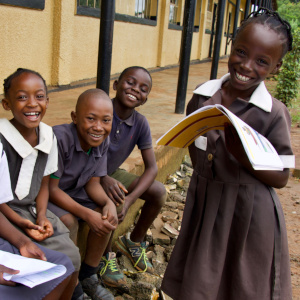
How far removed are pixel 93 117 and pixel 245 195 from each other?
88 cm

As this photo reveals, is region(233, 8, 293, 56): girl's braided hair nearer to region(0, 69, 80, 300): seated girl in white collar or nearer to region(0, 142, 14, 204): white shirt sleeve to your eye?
region(0, 69, 80, 300): seated girl in white collar

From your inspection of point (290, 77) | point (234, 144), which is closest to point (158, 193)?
point (234, 144)

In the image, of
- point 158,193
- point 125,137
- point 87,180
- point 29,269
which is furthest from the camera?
point 158,193

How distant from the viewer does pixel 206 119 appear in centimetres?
169

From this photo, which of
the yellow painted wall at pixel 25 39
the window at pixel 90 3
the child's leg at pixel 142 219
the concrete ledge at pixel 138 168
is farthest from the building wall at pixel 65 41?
the child's leg at pixel 142 219

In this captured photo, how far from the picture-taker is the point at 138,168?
3381mm

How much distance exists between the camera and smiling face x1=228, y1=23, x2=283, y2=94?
173cm

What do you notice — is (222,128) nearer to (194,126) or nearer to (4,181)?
(194,126)

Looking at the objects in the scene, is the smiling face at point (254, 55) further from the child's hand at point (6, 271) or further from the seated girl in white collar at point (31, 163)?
the child's hand at point (6, 271)

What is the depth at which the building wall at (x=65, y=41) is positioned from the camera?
210 inches

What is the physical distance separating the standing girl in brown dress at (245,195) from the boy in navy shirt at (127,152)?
733mm

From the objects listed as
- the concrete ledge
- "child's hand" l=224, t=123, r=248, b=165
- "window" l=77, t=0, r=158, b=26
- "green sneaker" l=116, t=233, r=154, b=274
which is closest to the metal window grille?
"window" l=77, t=0, r=158, b=26

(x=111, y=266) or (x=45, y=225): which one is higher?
(x=45, y=225)

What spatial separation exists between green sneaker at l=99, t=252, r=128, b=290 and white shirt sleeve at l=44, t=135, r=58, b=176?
31.0 inches
